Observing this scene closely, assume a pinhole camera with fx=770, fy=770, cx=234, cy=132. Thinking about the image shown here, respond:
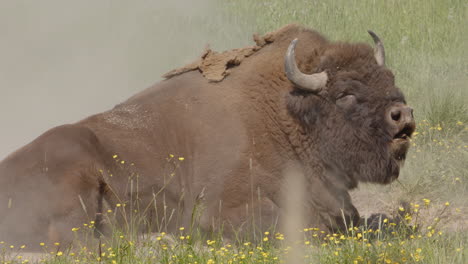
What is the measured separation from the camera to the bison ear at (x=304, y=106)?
21.6 ft

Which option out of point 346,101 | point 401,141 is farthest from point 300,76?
point 401,141

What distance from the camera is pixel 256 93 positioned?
6773 millimetres

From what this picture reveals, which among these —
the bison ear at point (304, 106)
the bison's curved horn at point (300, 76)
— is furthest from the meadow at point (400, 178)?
the bison's curved horn at point (300, 76)

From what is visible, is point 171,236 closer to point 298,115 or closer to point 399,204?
point 298,115

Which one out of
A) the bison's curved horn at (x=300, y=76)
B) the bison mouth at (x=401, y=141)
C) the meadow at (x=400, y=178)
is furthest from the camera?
the bison's curved horn at (x=300, y=76)

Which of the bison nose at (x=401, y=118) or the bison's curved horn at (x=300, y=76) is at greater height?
the bison's curved horn at (x=300, y=76)

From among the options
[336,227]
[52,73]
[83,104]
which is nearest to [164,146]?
[336,227]

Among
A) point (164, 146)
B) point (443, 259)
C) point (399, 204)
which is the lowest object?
point (399, 204)

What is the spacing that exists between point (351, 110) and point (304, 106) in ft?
1.32

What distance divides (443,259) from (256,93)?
109 inches

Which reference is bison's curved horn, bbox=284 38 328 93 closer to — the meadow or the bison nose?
the bison nose

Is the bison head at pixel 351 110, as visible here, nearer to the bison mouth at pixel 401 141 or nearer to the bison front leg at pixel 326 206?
the bison mouth at pixel 401 141

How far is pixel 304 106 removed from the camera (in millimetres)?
6578

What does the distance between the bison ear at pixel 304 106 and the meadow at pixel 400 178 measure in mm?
984
